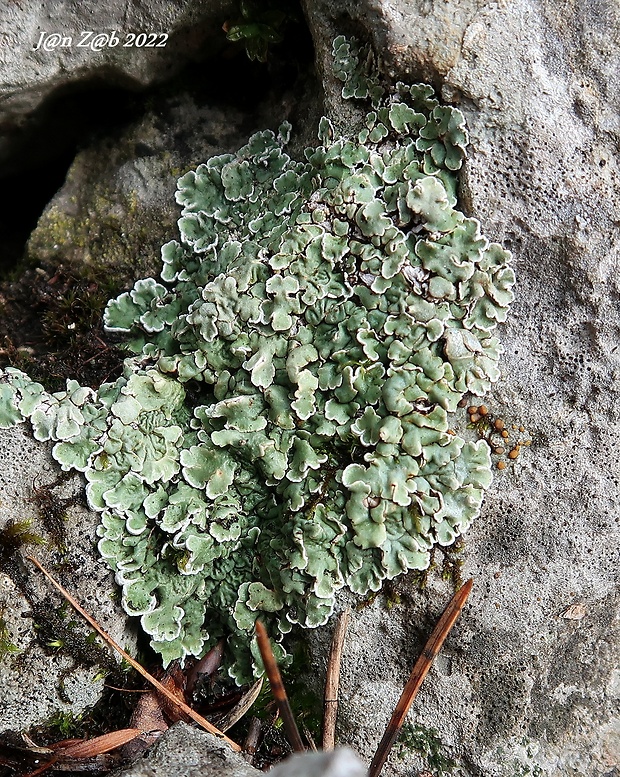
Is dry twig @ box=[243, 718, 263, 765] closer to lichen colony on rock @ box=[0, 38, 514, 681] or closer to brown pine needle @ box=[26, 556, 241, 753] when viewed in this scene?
brown pine needle @ box=[26, 556, 241, 753]

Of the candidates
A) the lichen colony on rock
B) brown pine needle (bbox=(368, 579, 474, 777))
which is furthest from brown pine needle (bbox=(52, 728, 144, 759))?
brown pine needle (bbox=(368, 579, 474, 777))

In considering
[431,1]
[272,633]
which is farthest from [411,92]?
[272,633]

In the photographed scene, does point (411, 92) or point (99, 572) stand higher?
point (411, 92)

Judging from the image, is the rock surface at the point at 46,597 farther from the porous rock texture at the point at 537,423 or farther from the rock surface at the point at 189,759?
the porous rock texture at the point at 537,423

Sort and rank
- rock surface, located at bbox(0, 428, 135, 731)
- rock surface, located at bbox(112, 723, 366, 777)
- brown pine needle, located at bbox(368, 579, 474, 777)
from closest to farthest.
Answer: rock surface, located at bbox(112, 723, 366, 777) < brown pine needle, located at bbox(368, 579, 474, 777) < rock surface, located at bbox(0, 428, 135, 731)

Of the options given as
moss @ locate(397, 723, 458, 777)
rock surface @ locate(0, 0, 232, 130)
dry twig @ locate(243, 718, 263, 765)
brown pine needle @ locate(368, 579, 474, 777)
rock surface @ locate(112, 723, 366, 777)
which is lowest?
dry twig @ locate(243, 718, 263, 765)

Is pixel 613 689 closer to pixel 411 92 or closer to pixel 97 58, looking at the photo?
pixel 411 92
